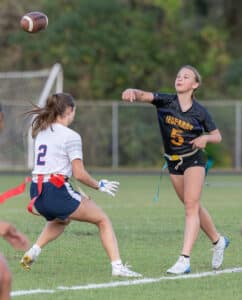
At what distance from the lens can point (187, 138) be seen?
1095cm

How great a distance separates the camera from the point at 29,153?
32906 mm

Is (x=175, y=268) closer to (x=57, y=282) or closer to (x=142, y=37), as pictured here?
(x=57, y=282)

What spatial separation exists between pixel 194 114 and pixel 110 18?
30.7 meters

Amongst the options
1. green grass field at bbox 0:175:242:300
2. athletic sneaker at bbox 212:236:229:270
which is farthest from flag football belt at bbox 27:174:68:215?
athletic sneaker at bbox 212:236:229:270

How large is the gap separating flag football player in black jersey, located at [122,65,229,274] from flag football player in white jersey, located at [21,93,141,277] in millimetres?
961

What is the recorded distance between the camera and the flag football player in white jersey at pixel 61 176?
9.88 meters

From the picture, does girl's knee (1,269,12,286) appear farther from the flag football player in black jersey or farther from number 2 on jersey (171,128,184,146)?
number 2 on jersey (171,128,184,146)

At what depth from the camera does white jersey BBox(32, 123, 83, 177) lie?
32.6ft

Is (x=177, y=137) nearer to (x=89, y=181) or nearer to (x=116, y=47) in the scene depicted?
(x=89, y=181)

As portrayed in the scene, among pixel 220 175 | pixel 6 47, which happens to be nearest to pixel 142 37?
pixel 6 47

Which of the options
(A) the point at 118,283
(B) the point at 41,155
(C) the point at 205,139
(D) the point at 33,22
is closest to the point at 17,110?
(D) the point at 33,22

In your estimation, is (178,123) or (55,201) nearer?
(55,201)

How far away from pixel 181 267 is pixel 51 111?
6.55ft

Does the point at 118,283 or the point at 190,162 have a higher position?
the point at 190,162
